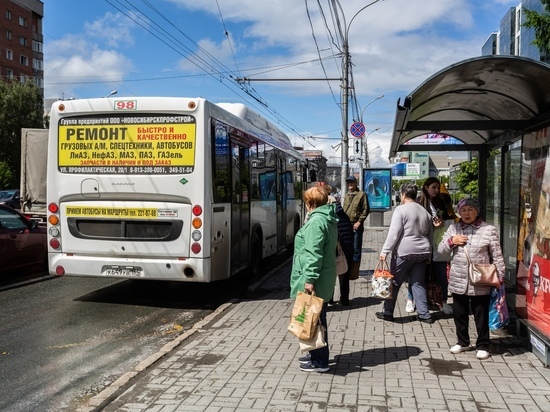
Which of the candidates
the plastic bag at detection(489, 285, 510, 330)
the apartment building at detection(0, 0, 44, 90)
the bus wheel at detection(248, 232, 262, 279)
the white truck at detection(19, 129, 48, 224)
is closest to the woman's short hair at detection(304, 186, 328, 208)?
the plastic bag at detection(489, 285, 510, 330)

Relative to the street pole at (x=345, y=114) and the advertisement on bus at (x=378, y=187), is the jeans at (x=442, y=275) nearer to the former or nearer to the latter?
the street pole at (x=345, y=114)

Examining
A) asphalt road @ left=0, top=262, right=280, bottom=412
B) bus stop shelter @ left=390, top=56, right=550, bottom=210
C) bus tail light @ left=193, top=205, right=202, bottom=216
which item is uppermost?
bus stop shelter @ left=390, top=56, right=550, bottom=210

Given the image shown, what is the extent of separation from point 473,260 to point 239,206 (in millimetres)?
4891

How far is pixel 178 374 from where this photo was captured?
17.6ft

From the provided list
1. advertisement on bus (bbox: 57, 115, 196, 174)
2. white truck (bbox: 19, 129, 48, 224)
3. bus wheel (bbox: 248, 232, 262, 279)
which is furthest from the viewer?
white truck (bbox: 19, 129, 48, 224)

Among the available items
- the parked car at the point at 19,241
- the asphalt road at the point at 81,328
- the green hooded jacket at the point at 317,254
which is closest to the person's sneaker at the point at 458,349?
the green hooded jacket at the point at 317,254

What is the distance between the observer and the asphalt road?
532cm

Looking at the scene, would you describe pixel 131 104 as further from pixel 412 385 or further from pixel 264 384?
pixel 412 385

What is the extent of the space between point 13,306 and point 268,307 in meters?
3.77

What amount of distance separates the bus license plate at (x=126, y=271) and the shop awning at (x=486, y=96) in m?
4.05

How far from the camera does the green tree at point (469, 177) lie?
21686 mm

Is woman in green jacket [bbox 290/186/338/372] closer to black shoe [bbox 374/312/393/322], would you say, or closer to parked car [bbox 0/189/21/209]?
black shoe [bbox 374/312/393/322]

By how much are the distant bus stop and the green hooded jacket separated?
5.42 feet

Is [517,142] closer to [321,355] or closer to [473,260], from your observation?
[473,260]
